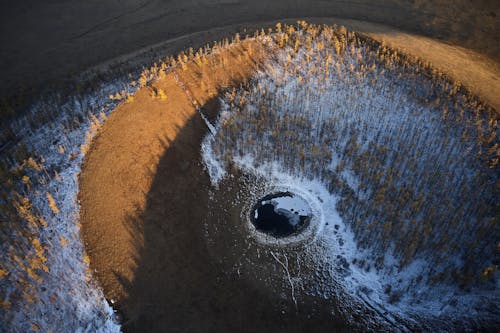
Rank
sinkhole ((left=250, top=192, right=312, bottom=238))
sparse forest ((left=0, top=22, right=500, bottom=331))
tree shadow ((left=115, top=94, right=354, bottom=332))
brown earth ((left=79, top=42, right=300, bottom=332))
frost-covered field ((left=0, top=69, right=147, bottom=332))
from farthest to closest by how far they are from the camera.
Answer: sinkhole ((left=250, top=192, right=312, bottom=238))
sparse forest ((left=0, top=22, right=500, bottom=331))
brown earth ((left=79, top=42, right=300, bottom=332))
tree shadow ((left=115, top=94, right=354, bottom=332))
frost-covered field ((left=0, top=69, right=147, bottom=332))

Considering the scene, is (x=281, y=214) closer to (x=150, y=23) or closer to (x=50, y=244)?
(x=50, y=244)

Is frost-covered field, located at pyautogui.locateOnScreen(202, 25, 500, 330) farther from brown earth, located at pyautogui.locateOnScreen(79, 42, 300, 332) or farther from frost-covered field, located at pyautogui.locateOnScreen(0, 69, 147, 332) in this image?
frost-covered field, located at pyautogui.locateOnScreen(0, 69, 147, 332)

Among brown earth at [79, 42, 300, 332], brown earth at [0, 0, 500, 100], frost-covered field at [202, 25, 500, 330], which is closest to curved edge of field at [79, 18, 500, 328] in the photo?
brown earth at [79, 42, 300, 332]

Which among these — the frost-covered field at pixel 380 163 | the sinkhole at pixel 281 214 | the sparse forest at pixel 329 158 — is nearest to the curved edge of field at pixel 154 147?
the sparse forest at pixel 329 158

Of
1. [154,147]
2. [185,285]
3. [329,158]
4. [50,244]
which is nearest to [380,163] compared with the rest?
[329,158]

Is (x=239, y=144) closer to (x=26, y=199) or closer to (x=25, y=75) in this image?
(x=26, y=199)

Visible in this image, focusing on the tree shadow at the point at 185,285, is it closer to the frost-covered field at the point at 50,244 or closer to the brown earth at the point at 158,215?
the brown earth at the point at 158,215
